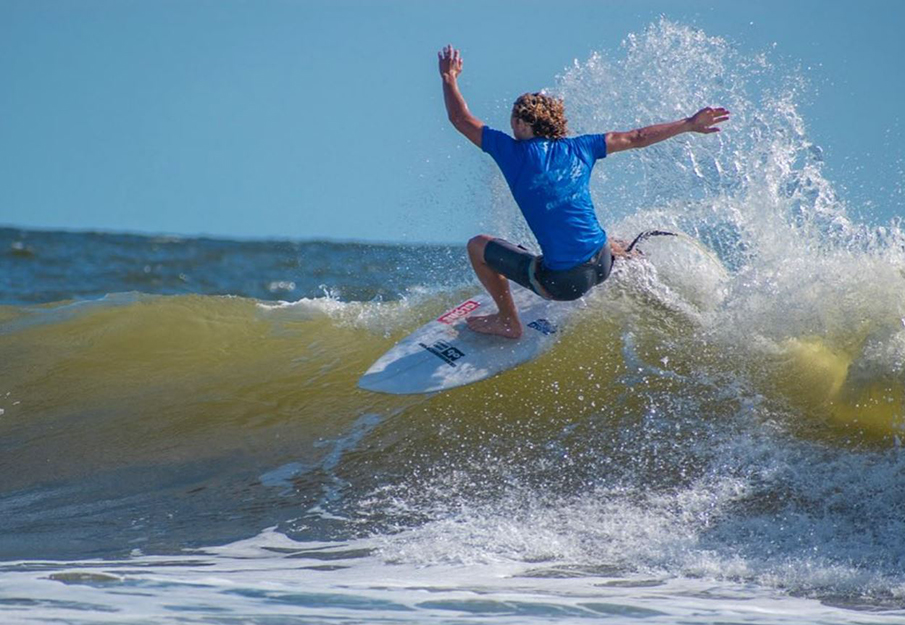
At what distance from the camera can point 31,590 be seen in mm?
4020

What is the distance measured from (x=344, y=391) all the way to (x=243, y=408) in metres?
0.73

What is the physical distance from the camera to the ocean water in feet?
14.1

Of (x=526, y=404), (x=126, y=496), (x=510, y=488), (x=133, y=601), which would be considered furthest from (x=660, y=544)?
(x=126, y=496)

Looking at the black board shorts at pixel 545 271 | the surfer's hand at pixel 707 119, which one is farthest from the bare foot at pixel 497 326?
the surfer's hand at pixel 707 119

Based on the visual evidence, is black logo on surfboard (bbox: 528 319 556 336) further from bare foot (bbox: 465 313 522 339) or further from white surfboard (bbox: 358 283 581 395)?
bare foot (bbox: 465 313 522 339)

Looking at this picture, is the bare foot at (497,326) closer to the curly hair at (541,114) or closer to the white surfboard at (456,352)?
the white surfboard at (456,352)

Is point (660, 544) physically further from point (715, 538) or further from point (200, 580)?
point (200, 580)

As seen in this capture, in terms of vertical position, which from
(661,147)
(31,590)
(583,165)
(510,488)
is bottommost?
(31,590)

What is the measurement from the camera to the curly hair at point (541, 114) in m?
5.88

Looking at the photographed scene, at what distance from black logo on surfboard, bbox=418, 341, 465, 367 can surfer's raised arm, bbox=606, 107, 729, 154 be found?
1.65m

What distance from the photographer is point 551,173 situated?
587 cm

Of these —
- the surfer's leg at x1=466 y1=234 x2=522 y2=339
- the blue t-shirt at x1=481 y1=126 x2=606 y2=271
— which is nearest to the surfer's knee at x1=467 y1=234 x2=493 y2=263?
the surfer's leg at x1=466 y1=234 x2=522 y2=339

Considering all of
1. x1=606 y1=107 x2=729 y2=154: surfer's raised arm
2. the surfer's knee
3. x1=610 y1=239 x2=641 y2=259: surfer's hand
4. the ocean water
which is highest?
x1=606 y1=107 x2=729 y2=154: surfer's raised arm

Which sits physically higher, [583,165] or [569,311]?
[583,165]
